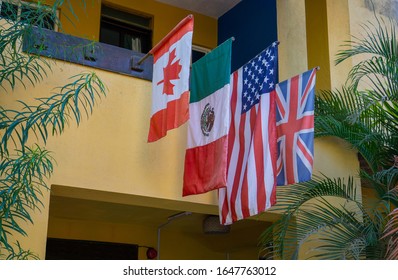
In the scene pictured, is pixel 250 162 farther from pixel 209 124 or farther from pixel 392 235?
pixel 392 235

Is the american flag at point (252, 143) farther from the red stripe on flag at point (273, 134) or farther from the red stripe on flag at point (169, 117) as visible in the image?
the red stripe on flag at point (169, 117)

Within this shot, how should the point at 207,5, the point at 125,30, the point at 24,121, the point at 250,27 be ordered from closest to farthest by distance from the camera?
the point at 24,121
the point at 250,27
the point at 125,30
the point at 207,5

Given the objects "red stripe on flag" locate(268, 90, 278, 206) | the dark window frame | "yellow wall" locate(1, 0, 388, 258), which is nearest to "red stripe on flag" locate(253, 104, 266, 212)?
"red stripe on flag" locate(268, 90, 278, 206)

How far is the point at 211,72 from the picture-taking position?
28.6 ft

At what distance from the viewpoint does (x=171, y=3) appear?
1300cm

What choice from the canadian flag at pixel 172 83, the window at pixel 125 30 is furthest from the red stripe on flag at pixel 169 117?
the window at pixel 125 30

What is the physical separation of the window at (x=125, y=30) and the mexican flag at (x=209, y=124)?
384 cm

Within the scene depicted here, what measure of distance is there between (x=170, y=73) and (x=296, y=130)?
64.9 inches

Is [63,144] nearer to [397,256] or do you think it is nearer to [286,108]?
[286,108]

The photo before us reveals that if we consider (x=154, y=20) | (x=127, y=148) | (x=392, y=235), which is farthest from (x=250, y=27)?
(x=392, y=235)

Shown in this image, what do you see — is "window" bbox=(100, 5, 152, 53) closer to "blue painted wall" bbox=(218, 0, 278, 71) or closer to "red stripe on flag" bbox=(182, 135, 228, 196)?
"blue painted wall" bbox=(218, 0, 278, 71)

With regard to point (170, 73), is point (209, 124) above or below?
below

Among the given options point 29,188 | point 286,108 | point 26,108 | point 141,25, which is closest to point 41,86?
point 26,108

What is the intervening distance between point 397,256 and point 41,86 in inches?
171
